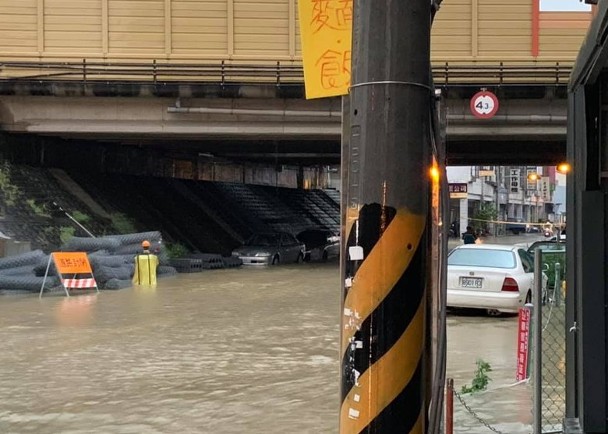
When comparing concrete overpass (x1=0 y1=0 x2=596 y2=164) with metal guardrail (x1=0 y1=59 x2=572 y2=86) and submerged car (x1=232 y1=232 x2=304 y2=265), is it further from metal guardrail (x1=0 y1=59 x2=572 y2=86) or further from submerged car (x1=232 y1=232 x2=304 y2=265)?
submerged car (x1=232 y1=232 x2=304 y2=265)

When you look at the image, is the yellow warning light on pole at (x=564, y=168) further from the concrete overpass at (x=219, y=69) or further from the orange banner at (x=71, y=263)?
the orange banner at (x=71, y=263)

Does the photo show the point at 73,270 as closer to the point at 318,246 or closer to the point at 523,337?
the point at 523,337

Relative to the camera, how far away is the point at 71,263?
18297mm

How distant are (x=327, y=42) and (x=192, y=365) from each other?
7.04 meters

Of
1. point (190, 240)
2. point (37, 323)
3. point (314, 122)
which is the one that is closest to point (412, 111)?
point (37, 323)

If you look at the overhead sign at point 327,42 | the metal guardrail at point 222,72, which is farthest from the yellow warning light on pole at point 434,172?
the metal guardrail at point 222,72

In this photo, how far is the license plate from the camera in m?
13.8

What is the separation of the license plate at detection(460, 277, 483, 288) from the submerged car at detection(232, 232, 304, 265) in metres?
15.6

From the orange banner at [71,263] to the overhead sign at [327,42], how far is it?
15.6 m

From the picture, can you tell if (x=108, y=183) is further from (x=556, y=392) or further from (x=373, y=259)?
(x=373, y=259)

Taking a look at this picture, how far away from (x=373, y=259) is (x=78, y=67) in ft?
84.8

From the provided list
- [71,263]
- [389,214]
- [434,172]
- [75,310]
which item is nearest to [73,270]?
[71,263]

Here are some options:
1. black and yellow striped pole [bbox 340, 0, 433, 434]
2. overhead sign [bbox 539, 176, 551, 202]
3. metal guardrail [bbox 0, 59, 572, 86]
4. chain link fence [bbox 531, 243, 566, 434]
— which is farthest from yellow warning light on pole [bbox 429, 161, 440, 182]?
overhead sign [bbox 539, 176, 551, 202]

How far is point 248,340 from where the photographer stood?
11492 mm
